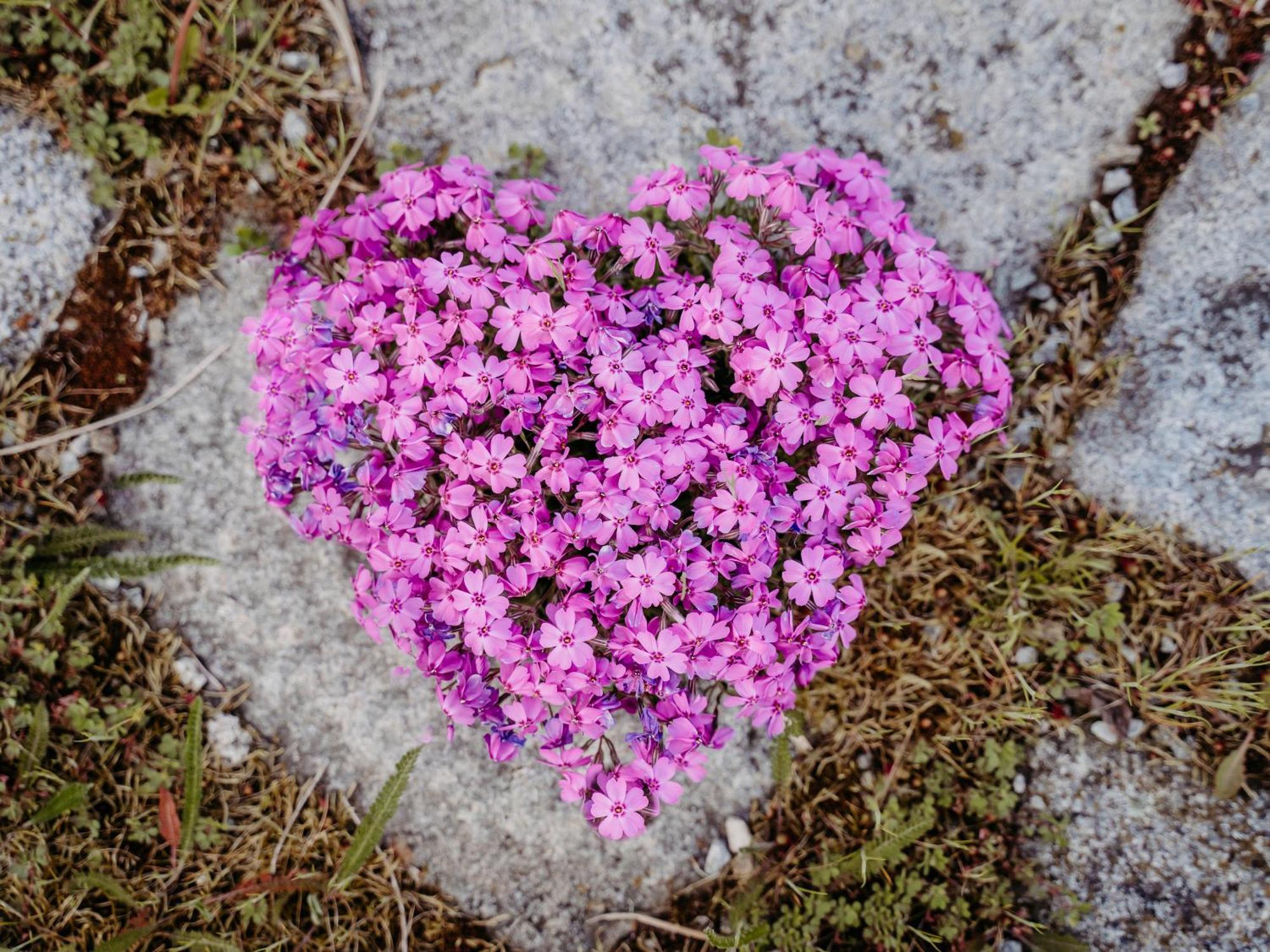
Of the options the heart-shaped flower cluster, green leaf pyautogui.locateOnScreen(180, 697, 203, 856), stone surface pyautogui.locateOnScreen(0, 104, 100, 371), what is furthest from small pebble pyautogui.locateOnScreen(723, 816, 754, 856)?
stone surface pyautogui.locateOnScreen(0, 104, 100, 371)

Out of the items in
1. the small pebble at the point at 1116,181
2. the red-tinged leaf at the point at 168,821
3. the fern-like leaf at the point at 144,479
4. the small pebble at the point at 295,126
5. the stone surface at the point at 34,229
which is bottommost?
the red-tinged leaf at the point at 168,821

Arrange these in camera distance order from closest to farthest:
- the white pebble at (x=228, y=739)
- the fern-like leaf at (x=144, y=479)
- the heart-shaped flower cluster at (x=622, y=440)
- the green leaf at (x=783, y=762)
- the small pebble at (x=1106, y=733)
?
the heart-shaped flower cluster at (x=622, y=440), the green leaf at (x=783, y=762), the small pebble at (x=1106, y=733), the fern-like leaf at (x=144, y=479), the white pebble at (x=228, y=739)

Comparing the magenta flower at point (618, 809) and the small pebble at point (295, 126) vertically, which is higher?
the small pebble at point (295, 126)

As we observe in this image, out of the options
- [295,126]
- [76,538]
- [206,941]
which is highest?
[295,126]

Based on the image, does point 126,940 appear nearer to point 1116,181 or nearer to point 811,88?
point 811,88

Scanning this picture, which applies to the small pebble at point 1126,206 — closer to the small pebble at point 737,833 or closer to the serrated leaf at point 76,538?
the small pebble at point 737,833

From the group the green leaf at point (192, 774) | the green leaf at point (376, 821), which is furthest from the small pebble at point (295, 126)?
the green leaf at point (376, 821)

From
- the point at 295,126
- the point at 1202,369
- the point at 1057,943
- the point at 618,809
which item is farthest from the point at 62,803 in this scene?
the point at 1202,369
